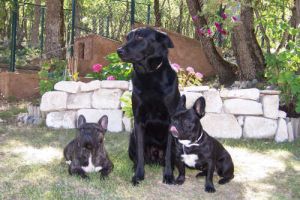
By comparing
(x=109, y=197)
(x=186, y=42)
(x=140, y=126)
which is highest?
(x=186, y=42)

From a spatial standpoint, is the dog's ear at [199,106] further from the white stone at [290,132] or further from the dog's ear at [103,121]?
the white stone at [290,132]

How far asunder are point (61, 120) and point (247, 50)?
3.85 metres

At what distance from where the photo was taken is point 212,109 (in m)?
7.16

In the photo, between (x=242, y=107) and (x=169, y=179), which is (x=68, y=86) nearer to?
(x=242, y=107)

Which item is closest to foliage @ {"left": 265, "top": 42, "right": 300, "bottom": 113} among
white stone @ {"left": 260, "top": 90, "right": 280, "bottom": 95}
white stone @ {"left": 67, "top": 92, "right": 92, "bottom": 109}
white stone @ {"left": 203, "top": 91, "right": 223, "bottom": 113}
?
white stone @ {"left": 260, "top": 90, "right": 280, "bottom": 95}

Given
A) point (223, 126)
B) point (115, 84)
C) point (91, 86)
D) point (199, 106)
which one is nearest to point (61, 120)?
point (91, 86)

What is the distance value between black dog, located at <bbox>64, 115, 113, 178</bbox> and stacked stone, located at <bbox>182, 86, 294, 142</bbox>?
2749 millimetres

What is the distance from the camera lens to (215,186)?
450 centimetres

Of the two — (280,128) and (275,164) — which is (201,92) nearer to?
(280,128)

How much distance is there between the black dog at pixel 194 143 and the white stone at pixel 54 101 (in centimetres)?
366

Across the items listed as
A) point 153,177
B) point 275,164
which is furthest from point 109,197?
point 275,164

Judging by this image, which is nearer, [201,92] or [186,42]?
[201,92]

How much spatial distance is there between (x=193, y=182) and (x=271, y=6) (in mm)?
6217

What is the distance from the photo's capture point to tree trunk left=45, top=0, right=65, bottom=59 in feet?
39.1
